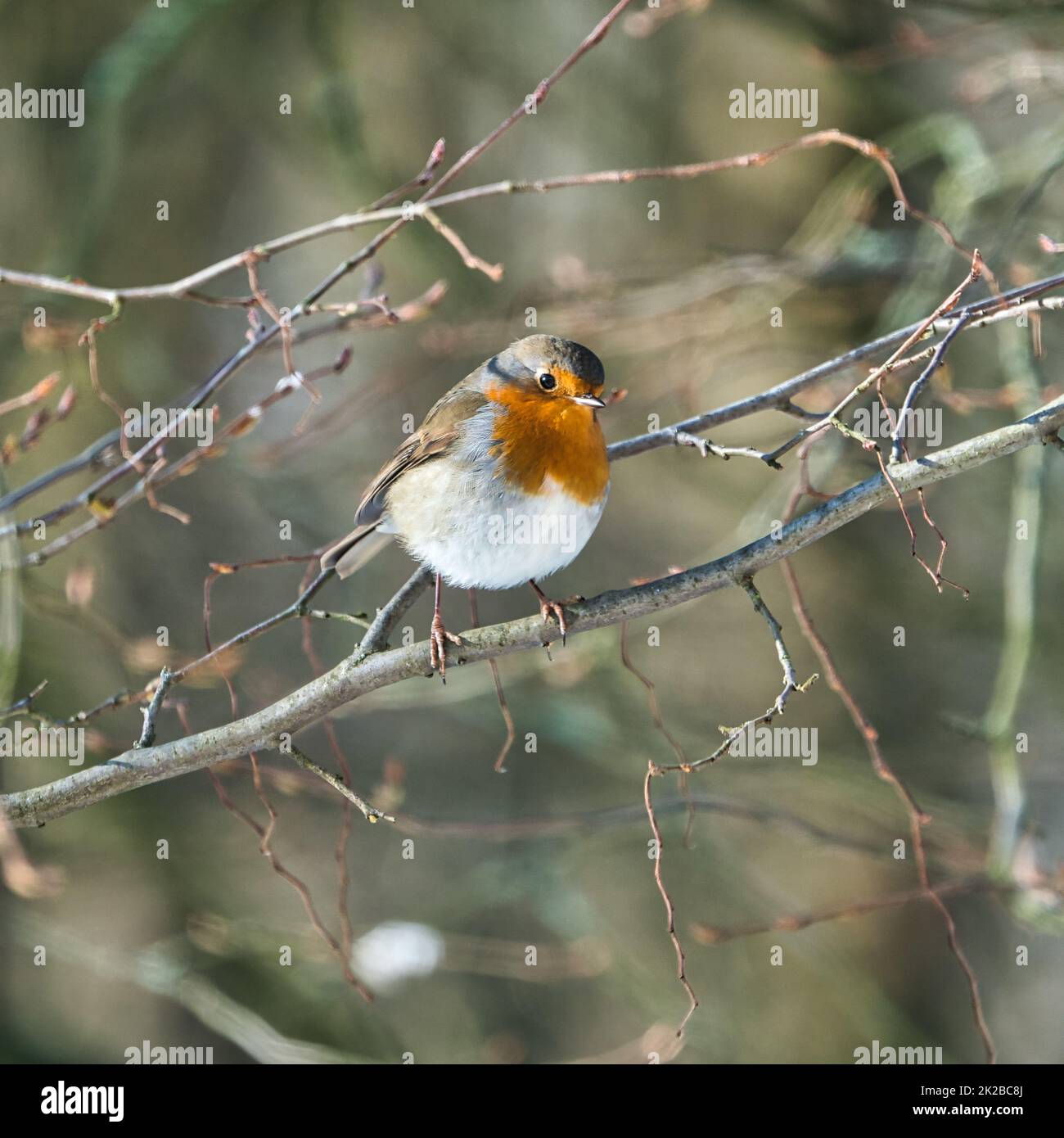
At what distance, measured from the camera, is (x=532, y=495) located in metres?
2.88

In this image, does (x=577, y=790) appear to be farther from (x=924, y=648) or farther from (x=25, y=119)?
(x=25, y=119)

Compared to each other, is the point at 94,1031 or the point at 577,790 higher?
the point at 577,790

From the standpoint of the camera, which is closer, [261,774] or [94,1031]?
[261,774]

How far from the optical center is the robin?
2891 millimetres

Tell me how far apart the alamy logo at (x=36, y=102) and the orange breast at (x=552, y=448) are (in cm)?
333

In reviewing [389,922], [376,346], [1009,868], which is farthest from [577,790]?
[1009,868]

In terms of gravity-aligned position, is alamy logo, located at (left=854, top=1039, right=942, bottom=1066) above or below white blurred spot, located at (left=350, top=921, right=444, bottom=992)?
below

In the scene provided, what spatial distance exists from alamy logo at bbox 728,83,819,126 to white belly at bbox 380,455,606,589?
2.96 m

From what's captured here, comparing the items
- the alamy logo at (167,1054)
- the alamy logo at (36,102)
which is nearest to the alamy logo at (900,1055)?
the alamy logo at (167,1054)

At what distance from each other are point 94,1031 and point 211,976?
Result: 0.74m
